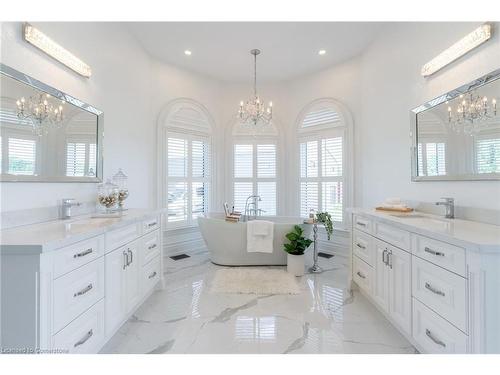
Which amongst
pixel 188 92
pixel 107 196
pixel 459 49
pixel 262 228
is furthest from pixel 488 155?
pixel 188 92

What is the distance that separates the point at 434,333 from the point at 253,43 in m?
3.58

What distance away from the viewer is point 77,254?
131cm

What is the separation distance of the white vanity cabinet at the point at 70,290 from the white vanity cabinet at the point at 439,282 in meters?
1.97

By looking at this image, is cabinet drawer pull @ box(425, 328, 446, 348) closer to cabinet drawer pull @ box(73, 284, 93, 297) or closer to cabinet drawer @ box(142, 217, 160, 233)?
cabinet drawer pull @ box(73, 284, 93, 297)

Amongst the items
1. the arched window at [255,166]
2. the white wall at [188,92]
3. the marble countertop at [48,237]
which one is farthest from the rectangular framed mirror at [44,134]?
the arched window at [255,166]

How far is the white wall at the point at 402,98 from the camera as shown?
5.89 ft

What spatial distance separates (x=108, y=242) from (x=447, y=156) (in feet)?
8.98

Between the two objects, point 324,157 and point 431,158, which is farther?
point 324,157

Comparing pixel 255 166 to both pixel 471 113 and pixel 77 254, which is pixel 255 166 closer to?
pixel 471 113

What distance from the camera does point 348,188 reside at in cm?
379

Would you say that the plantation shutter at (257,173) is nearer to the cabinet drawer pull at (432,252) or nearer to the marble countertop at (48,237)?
the marble countertop at (48,237)

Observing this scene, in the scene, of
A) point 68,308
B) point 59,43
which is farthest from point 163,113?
point 68,308

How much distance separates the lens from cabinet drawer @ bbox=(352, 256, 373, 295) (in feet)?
6.94
